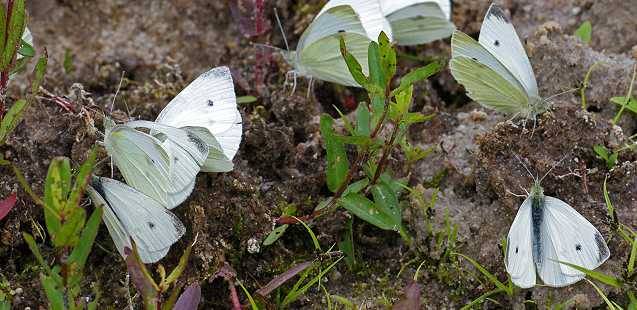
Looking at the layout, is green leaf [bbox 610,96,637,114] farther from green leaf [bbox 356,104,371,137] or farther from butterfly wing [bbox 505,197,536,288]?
green leaf [bbox 356,104,371,137]

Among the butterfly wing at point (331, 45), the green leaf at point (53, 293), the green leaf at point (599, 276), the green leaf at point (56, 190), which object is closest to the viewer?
the green leaf at point (56, 190)

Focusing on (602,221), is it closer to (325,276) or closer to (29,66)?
(325,276)

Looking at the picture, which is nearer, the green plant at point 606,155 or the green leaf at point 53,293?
the green leaf at point 53,293

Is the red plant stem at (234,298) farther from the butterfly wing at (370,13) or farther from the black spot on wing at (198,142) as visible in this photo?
the butterfly wing at (370,13)

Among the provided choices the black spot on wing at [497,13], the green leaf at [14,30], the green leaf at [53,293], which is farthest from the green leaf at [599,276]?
the green leaf at [14,30]

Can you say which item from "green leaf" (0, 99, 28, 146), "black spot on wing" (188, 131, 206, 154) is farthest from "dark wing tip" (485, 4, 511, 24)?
"green leaf" (0, 99, 28, 146)

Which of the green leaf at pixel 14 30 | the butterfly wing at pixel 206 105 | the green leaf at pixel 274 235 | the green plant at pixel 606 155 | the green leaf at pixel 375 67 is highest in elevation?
the green leaf at pixel 14 30

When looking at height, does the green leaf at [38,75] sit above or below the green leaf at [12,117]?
above
